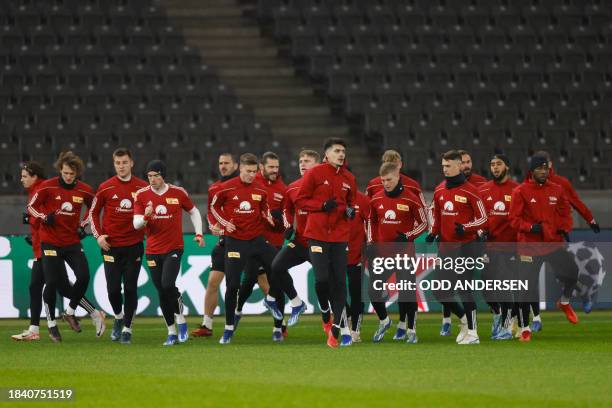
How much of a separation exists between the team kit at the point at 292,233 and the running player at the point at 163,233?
0.04 feet

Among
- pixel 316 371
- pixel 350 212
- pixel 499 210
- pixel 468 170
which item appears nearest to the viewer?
pixel 316 371

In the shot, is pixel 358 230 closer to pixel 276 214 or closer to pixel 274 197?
pixel 276 214

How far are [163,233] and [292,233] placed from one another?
1.49m

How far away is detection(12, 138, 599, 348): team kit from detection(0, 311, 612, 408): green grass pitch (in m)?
0.38

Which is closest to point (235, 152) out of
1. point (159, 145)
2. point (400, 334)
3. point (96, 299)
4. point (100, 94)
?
point (159, 145)

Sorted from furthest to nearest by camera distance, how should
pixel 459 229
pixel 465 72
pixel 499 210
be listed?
1. pixel 465 72
2. pixel 499 210
3. pixel 459 229

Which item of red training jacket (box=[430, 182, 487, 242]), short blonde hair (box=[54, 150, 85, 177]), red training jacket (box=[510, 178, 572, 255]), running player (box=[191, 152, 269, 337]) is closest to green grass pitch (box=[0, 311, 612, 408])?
running player (box=[191, 152, 269, 337])

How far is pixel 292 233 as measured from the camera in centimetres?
1431

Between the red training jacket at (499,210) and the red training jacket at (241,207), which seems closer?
the red training jacket at (241,207)

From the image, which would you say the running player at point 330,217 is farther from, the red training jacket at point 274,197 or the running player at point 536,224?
the running player at point 536,224

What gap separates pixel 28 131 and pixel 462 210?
39.4ft

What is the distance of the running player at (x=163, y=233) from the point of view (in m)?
14.2

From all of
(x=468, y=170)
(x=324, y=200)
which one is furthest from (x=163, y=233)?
(x=468, y=170)

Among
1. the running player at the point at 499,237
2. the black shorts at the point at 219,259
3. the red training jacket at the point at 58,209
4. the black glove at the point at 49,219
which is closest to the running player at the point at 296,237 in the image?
the black shorts at the point at 219,259
